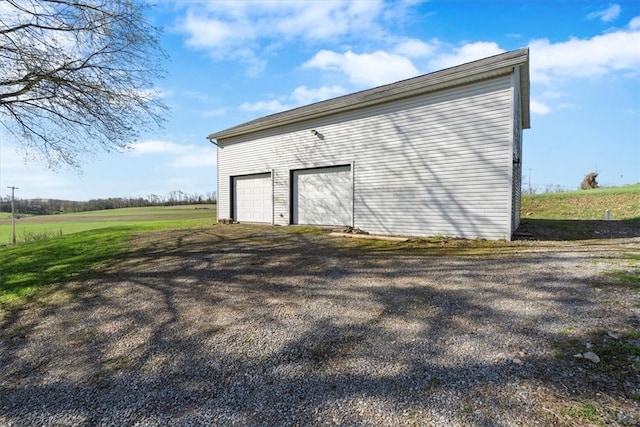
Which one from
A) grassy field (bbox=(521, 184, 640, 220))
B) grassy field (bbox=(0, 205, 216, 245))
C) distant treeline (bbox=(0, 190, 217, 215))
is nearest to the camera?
grassy field (bbox=(0, 205, 216, 245))

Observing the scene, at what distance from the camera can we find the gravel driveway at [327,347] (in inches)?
76.4

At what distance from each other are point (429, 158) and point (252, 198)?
23.7 ft

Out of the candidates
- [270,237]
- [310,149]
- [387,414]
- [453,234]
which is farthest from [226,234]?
[387,414]

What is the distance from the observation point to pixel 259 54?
9211mm

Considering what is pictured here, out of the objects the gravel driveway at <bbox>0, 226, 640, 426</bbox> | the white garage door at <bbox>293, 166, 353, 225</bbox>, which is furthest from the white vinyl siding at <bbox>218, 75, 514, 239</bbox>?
the gravel driveway at <bbox>0, 226, 640, 426</bbox>

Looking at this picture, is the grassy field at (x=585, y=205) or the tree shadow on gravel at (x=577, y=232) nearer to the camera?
the tree shadow on gravel at (x=577, y=232)

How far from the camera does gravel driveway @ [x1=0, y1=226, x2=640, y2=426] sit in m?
1.94

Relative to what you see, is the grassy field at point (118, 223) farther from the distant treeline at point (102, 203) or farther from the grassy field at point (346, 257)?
the grassy field at point (346, 257)

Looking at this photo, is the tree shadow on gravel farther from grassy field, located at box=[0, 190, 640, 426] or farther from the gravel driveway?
the gravel driveway

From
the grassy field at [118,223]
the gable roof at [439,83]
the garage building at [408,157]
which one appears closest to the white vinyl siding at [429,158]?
the garage building at [408,157]

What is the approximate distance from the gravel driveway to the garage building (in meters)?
2.69

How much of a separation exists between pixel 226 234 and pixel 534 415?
902 cm

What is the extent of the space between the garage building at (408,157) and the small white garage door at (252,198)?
7cm

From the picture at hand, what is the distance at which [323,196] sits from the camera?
1049 cm
